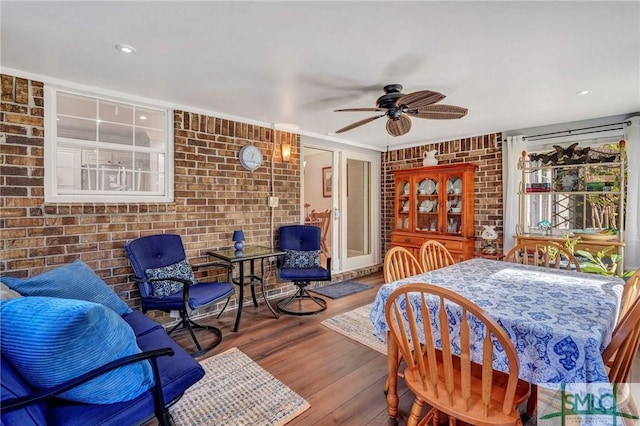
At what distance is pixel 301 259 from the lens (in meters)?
3.69

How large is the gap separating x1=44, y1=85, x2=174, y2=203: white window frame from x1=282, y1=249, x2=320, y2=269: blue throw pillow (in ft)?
4.75

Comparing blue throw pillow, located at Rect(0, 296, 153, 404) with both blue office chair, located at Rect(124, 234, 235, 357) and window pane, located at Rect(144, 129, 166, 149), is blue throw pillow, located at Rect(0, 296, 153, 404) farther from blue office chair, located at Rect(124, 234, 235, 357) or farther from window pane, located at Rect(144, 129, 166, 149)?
window pane, located at Rect(144, 129, 166, 149)

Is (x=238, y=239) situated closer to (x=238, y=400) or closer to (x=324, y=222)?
(x=238, y=400)

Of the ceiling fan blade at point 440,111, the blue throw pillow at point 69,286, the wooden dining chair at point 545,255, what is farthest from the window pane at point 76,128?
the wooden dining chair at point 545,255

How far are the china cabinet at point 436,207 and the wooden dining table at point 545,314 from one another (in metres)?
1.99

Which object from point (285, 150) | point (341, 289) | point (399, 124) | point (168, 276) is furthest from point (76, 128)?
point (341, 289)

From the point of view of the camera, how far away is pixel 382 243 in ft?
18.1

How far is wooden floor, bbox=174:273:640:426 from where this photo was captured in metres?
1.82

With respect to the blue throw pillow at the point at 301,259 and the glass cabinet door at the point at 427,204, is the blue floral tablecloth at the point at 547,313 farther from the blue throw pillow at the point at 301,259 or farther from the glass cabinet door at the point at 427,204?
the glass cabinet door at the point at 427,204

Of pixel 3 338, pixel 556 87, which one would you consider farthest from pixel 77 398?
pixel 556 87

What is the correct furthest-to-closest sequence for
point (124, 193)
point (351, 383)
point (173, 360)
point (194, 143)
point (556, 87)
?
point (194, 143)
point (124, 193)
point (556, 87)
point (351, 383)
point (173, 360)

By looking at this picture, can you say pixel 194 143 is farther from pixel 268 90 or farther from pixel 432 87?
pixel 432 87

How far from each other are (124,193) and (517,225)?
440 cm

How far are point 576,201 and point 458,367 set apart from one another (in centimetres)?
333
